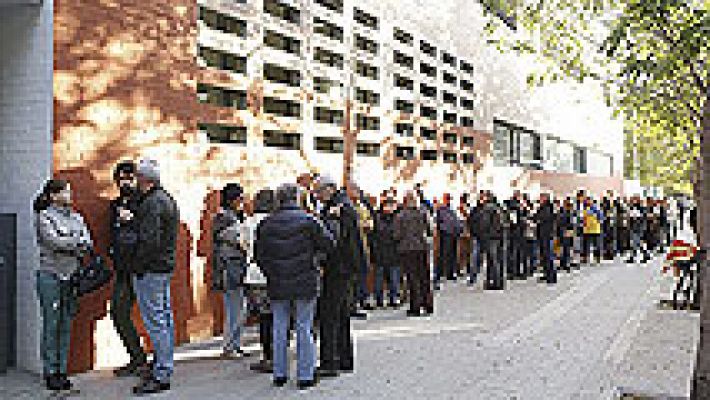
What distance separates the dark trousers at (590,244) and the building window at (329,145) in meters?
8.77

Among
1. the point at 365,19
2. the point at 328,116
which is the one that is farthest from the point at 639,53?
the point at 328,116

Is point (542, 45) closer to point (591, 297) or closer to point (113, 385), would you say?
point (591, 297)

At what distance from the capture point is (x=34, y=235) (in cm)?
645

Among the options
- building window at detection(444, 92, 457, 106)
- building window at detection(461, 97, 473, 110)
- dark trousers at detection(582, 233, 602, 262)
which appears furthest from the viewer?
building window at detection(461, 97, 473, 110)

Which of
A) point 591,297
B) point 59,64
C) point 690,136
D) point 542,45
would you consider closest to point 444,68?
point 542,45

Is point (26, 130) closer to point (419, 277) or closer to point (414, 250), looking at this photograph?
point (414, 250)

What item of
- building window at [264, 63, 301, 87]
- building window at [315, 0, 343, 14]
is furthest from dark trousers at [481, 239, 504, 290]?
building window at [315, 0, 343, 14]

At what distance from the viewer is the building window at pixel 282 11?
968cm

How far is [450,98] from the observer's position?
16.7 meters

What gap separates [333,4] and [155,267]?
22.9ft

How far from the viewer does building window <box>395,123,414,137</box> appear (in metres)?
13.7

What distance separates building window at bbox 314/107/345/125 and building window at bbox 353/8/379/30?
2061mm

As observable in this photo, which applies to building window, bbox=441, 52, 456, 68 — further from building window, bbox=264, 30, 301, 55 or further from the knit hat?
the knit hat

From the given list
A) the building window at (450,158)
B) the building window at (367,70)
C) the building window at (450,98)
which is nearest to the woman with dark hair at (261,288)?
the building window at (367,70)
